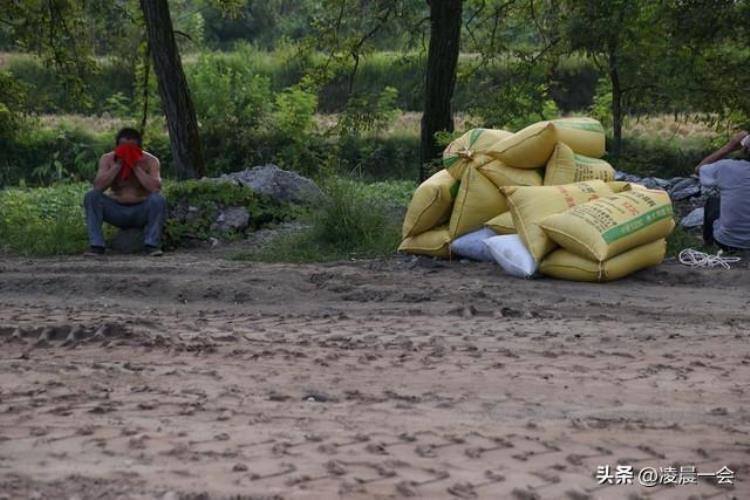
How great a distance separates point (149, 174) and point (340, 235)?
5.78 feet

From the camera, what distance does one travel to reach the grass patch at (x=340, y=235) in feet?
32.0

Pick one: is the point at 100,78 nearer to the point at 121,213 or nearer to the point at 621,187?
the point at 121,213

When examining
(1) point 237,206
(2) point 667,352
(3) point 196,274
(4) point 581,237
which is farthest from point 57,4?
(2) point 667,352

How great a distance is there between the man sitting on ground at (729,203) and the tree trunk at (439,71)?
158 inches

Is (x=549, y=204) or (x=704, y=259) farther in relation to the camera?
(x=704, y=259)

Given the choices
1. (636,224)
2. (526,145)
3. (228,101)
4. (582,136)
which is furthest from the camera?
(228,101)

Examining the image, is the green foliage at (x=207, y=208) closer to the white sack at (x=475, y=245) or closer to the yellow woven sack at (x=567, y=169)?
the white sack at (x=475, y=245)

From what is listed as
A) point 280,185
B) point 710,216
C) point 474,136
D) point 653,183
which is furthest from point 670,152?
point 474,136

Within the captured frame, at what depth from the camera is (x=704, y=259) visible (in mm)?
8844

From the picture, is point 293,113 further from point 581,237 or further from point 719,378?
point 719,378

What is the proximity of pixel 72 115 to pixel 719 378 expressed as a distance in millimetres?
20352

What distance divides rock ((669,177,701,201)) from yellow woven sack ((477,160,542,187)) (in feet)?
10.7

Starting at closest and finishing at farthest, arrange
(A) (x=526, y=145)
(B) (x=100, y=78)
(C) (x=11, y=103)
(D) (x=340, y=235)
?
(A) (x=526, y=145), (D) (x=340, y=235), (C) (x=11, y=103), (B) (x=100, y=78)

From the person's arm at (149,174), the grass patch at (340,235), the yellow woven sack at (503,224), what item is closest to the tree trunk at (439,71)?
the grass patch at (340,235)
